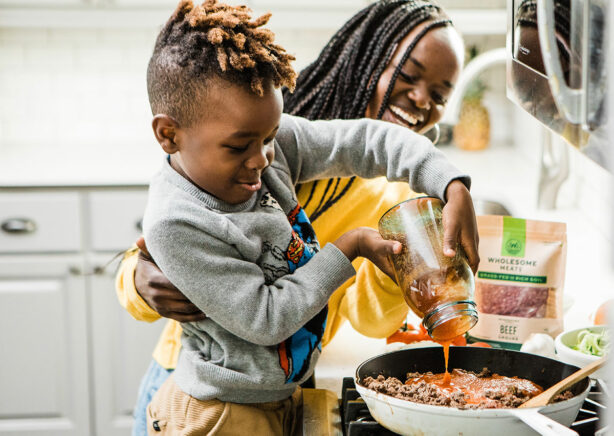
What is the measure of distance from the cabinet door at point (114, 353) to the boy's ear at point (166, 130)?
170 centimetres

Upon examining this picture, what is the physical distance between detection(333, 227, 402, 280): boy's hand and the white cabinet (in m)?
1.67

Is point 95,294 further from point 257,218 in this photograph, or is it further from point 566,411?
point 566,411

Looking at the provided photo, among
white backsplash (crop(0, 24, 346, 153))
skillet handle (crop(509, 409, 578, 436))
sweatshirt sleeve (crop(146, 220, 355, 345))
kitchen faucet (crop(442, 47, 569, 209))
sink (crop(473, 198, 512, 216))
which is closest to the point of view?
skillet handle (crop(509, 409, 578, 436))

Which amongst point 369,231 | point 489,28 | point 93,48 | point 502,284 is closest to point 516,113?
point 489,28

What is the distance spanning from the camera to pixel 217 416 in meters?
0.94

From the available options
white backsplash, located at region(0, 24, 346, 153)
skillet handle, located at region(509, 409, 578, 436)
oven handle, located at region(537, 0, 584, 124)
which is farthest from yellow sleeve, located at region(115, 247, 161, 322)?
white backsplash, located at region(0, 24, 346, 153)

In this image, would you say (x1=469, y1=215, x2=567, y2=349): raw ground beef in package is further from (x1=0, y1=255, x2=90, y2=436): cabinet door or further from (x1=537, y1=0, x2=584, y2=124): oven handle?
(x1=0, y1=255, x2=90, y2=436): cabinet door

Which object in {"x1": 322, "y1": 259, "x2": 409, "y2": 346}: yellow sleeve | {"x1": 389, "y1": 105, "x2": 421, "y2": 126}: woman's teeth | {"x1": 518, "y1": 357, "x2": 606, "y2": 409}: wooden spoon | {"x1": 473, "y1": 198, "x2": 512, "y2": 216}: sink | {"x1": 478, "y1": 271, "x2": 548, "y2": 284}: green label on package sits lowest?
{"x1": 473, "y1": 198, "x2": 512, "y2": 216}: sink

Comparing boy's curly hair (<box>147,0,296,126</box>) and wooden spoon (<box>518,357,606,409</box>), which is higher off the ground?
boy's curly hair (<box>147,0,296,126</box>)

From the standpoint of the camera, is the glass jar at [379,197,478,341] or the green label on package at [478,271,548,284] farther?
the green label on package at [478,271,548,284]

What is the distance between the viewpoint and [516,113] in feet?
10.3

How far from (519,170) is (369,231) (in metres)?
1.89

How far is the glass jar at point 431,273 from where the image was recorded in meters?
0.81

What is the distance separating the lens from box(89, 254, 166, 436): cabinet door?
2533mm
